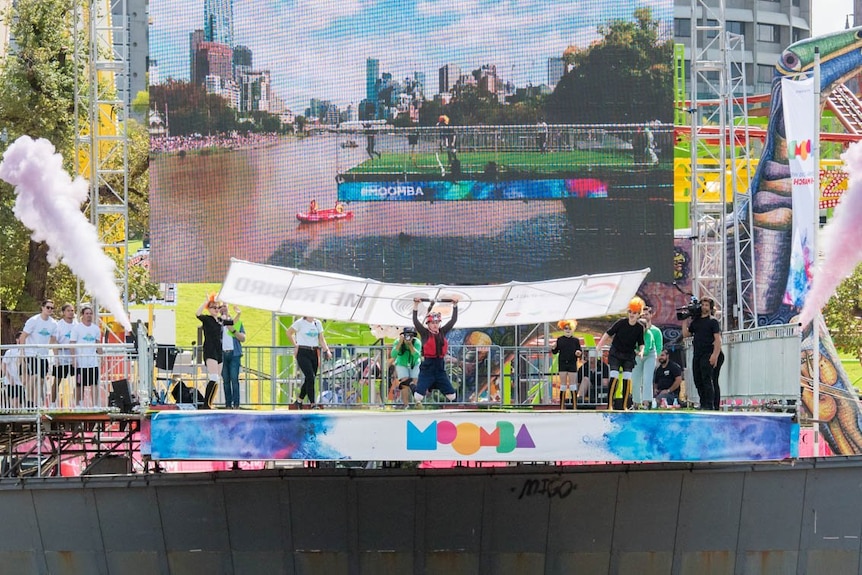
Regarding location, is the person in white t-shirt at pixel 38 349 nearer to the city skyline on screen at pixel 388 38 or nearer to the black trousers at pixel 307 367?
the black trousers at pixel 307 367

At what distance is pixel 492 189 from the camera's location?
1096 inches

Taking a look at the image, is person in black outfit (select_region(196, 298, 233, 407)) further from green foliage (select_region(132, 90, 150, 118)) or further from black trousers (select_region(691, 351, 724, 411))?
green foliage (select_region(132, 90, 150, 118))

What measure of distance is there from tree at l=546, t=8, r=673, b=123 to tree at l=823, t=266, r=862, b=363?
1386cm

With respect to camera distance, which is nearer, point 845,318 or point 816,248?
point 816,248

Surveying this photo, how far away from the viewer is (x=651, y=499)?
1994 centimetres

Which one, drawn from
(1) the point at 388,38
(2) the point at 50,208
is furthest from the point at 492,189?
(2) the point at 50,208

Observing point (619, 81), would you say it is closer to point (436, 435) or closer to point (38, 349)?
point (436, 435)

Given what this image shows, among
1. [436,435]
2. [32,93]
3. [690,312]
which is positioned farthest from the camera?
[32,93]

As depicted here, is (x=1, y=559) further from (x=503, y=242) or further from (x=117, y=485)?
(x=503, y=242)

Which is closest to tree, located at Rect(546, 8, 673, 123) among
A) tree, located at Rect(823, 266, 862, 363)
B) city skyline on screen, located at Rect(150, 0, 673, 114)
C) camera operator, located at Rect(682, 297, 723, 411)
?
city skyline on screen, located at Rect(150, 0, 673, 114)

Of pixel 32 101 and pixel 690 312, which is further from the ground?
pixel 32 101

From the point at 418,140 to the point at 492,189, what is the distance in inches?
64.5

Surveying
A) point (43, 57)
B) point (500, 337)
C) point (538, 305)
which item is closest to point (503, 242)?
point (500, 337)

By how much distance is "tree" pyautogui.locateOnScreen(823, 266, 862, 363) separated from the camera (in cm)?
3969
